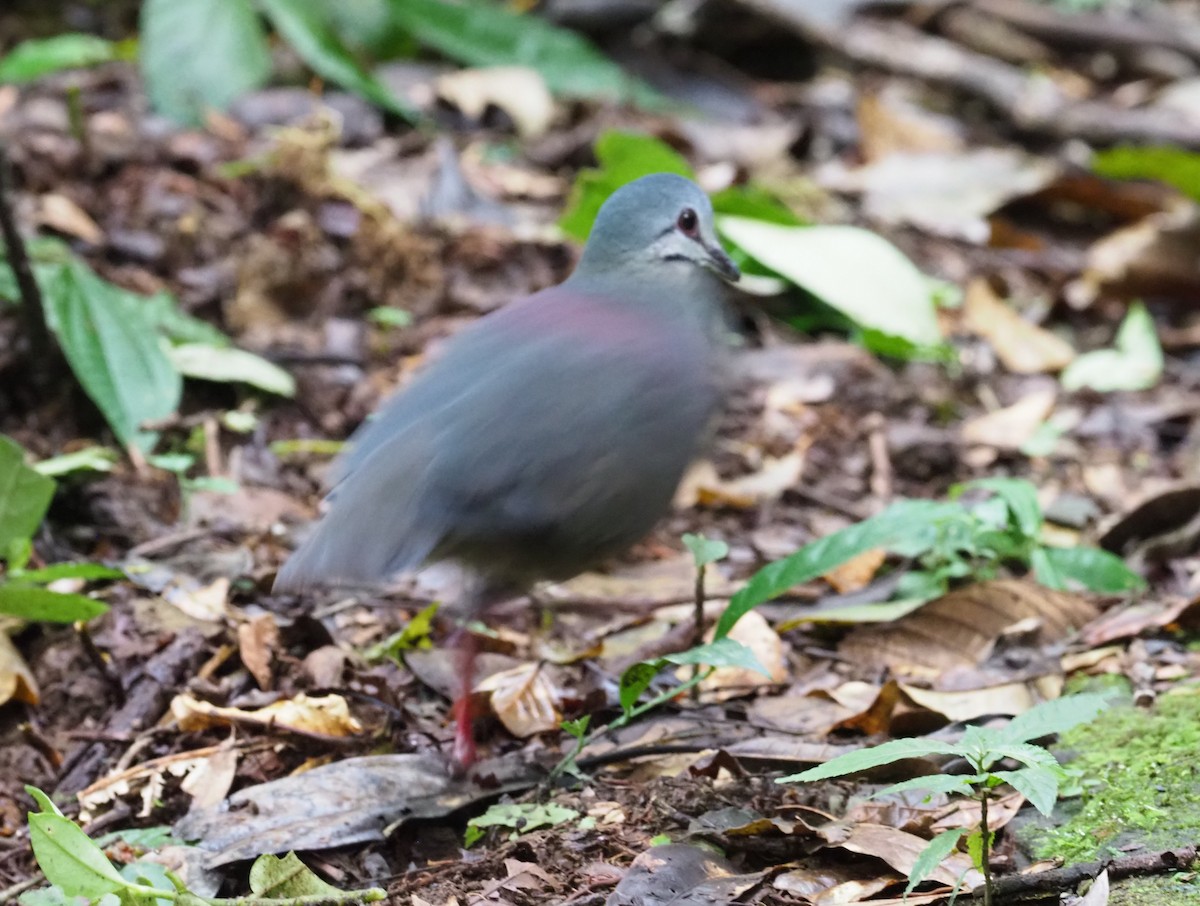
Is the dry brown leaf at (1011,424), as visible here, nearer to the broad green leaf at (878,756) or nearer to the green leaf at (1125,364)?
the green leaf at (1125,364)

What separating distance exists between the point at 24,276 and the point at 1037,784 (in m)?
2.98

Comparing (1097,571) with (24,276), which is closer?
(1097,571)

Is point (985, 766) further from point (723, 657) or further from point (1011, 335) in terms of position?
point (1011, 335)

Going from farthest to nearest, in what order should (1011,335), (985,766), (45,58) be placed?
(1011,335) < (45,58) < (985,766)

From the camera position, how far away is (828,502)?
4.45m

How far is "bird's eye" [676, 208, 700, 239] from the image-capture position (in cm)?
352

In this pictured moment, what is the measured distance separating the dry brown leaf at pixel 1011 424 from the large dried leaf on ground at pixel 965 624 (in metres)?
1.52

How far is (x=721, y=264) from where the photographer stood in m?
3.57

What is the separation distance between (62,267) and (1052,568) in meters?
2.93

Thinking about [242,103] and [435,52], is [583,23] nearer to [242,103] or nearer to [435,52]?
[435,52]

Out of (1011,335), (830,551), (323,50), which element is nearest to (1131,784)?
(830,551)

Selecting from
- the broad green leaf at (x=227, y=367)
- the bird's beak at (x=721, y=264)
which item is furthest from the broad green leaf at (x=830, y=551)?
the broad green leaf at (x=227, y=367)

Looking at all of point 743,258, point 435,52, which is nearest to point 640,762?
point 743,258

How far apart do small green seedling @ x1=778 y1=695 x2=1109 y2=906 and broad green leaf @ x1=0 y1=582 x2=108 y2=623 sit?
170cm
